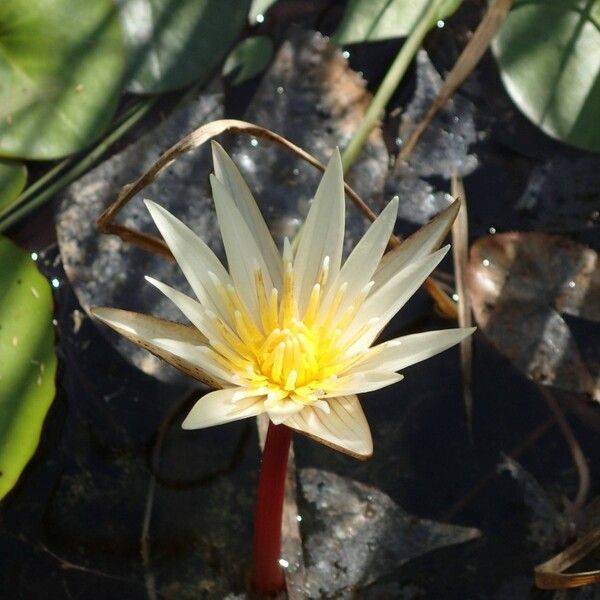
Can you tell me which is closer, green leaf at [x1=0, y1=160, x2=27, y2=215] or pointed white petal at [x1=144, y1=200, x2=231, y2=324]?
pointed white petal at [x1=144, y1=200, x2=231, y2=324]

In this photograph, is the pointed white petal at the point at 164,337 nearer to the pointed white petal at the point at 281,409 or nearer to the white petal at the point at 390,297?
the pointed white petal at the point at 281,409

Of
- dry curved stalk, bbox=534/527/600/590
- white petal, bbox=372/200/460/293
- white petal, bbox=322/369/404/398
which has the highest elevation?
white petal, bbox=372/200/460/293

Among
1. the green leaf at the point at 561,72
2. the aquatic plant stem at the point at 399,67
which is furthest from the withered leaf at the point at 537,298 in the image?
the aquatic plant stem at the point at 399,67

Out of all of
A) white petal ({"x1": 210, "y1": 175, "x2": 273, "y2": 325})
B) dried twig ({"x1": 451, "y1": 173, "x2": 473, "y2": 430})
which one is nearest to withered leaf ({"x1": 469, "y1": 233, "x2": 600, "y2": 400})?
dried twig ({"x1": 451, "y1": 173, "x2": 473, "y2": 430})

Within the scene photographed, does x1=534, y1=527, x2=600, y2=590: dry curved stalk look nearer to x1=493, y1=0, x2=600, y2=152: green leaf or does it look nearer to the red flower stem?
the red flower stem

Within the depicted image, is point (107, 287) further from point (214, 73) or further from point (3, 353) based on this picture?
point (214, 73)

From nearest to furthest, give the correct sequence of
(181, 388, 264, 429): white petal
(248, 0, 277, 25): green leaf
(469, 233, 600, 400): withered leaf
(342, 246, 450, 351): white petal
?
(181, 388, 264, 429): white petal, (342, 246, 450, 351): white petal, (469, 233, 600, 400): withered leaf, (248, 0, 277, 25): green leaf
